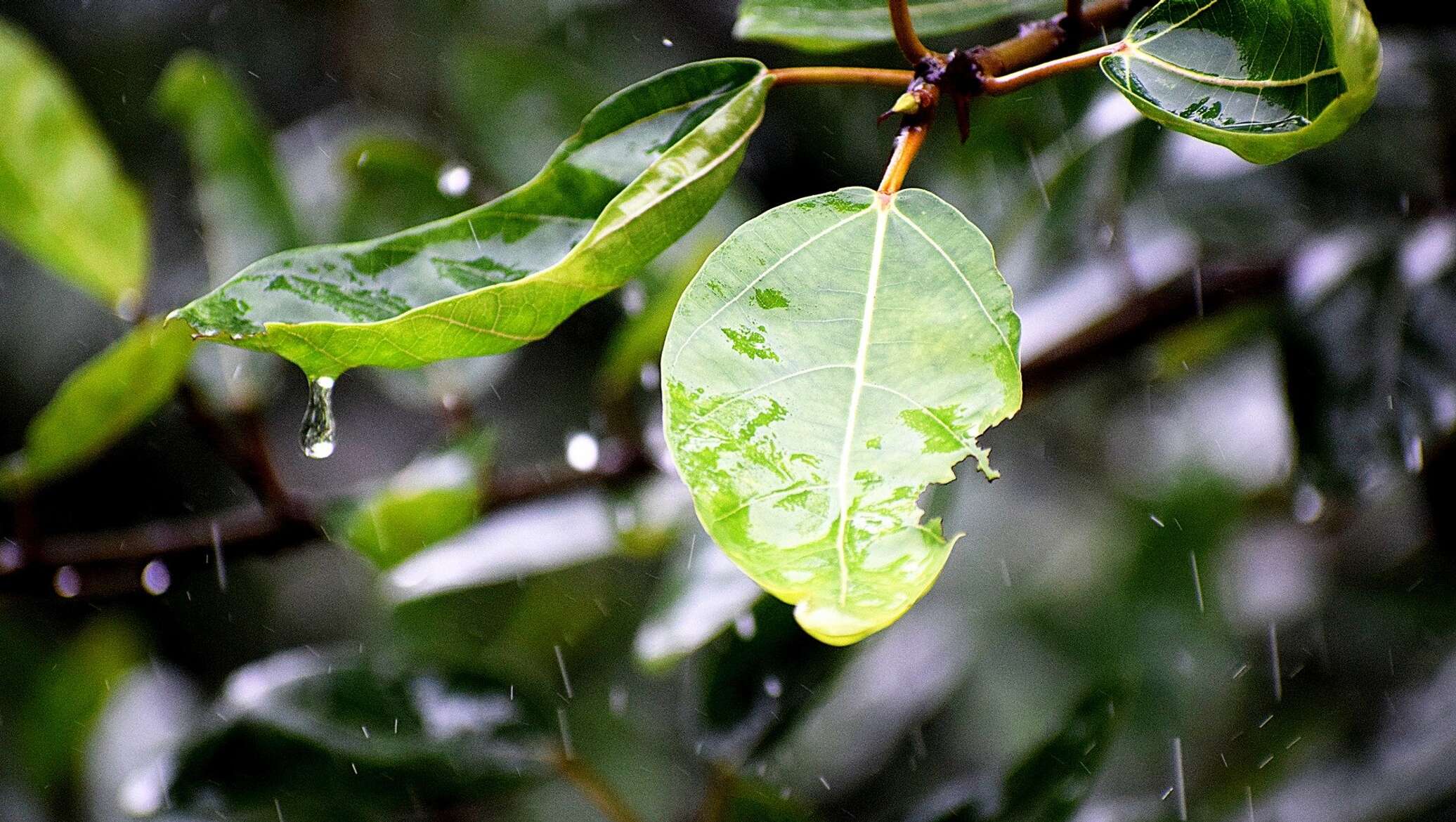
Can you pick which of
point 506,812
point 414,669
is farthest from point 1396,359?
point 506,812

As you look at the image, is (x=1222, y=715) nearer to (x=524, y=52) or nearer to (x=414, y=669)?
(x=414, y=669)

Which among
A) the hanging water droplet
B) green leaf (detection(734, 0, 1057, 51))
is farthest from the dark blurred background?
green leaf (detection(734, 0, 1057, 51))

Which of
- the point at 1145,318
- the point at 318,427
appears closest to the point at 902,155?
the point at 318,427

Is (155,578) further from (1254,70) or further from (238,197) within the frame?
(1254,70)

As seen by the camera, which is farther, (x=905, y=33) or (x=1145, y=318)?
(x=1145, y=318)

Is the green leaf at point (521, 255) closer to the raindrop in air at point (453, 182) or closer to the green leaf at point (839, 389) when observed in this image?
the green leaf at point (839, 389)

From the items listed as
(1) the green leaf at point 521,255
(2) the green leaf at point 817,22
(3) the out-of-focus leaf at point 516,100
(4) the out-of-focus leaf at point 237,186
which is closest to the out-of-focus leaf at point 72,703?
(4) the out-of-focus leaf at point 237,186
